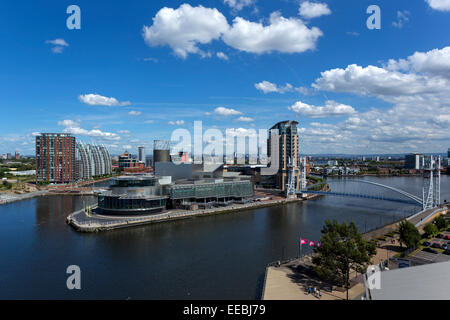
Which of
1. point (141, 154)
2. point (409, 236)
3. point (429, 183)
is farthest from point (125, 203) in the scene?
point (141, 154)

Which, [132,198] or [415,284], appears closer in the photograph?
[415,284]

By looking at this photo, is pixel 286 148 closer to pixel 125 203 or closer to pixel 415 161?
pixel 125 203

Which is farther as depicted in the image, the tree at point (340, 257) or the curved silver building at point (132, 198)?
the curved silver building at point (132, 198)

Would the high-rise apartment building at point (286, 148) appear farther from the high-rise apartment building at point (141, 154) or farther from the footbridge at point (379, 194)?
the high-rise apartment building at point (141, 154)

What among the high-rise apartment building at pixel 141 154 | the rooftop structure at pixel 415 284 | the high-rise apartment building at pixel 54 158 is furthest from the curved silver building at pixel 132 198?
the high-rise apartment building at pixel 141 154

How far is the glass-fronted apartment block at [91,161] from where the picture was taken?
219 feet

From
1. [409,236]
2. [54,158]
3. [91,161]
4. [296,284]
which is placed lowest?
[296,284]

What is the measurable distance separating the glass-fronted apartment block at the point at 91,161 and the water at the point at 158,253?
122 ft

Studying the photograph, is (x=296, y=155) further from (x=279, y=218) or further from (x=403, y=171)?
(x=403, y=171)

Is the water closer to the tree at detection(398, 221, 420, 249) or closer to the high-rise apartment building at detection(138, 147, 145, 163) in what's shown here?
the tree at detection(398, 221, 420, 249)

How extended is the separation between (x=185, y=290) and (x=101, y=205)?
19.0 m

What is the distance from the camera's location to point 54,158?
57375 millimetres

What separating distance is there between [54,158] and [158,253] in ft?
165
